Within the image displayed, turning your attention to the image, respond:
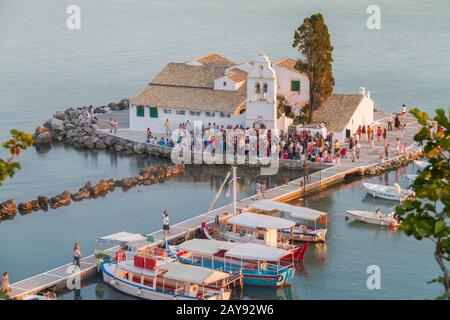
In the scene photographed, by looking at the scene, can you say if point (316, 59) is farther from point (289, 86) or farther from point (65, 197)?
point (65, 197)

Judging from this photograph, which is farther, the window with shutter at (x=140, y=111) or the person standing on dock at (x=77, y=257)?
the window with shutter at (x=140, y=111)

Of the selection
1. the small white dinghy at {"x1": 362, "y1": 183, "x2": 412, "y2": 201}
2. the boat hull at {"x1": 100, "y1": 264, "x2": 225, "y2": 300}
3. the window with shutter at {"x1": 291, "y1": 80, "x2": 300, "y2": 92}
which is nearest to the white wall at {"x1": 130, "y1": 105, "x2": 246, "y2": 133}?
the window with shutter at {"x1": 291, "y1": 80, "x2": 300, "y2": 92}

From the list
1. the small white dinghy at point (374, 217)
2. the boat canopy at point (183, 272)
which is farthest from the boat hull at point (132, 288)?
the small white dinghy at point (374, 217)

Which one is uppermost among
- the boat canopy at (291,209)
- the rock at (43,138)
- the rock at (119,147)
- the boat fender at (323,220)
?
the rock at (43,138)

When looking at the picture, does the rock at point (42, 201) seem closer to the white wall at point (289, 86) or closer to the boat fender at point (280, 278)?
the boat fender at point (280, 278)

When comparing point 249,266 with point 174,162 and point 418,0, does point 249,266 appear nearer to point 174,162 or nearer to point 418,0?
point 174,162
